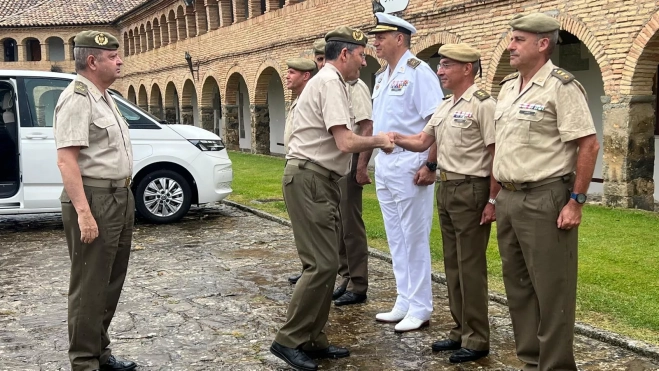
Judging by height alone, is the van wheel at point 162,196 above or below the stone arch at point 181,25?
below

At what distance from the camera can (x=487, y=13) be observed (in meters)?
13.5

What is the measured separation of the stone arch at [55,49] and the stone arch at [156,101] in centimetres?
1113

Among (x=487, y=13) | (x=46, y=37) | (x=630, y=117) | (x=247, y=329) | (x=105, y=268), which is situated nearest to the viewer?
(x=105, y=268)

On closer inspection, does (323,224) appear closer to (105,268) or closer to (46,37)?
(105,268)

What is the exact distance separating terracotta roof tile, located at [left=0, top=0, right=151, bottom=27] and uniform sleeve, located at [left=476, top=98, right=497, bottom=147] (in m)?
42.6

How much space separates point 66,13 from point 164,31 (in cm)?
1328

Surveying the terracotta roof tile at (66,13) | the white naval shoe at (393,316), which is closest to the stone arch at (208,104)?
the terracotta roof tile at (66,13)

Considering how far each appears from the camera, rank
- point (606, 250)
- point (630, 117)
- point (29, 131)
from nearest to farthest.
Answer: point (606, 250), point (29, 131), point (630, 117)

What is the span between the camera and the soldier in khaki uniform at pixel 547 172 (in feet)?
12.1

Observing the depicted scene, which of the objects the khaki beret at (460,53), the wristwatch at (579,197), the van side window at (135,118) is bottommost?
the wristwatch at (579,197)

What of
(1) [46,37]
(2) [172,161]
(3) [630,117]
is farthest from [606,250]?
(1) [46,37]

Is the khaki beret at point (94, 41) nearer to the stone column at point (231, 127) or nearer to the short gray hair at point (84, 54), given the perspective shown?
the short gray hair at point (84, 54)

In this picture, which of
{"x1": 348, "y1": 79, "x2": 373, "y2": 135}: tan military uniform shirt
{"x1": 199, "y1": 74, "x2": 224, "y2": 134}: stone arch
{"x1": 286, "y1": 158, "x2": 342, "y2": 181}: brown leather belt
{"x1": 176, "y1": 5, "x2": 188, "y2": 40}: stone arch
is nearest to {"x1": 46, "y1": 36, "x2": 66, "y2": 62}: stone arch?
{"x1": 176, "y1": 5, "x2": 188, "y2": 40}: stone arch

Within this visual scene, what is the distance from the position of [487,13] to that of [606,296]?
8.57m
